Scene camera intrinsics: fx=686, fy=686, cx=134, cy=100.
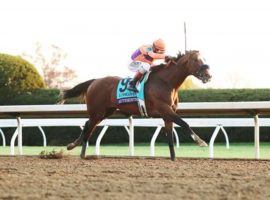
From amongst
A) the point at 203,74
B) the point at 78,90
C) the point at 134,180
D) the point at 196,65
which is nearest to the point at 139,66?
the point at 196,65

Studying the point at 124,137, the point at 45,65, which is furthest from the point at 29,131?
the point at 45,65

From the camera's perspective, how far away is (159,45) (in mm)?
8781

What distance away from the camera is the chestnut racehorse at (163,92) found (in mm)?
8430

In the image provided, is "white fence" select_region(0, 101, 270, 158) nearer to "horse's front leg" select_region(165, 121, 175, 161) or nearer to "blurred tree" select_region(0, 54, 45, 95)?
"horse's front leg" select_region(165, 121, 175, 161)

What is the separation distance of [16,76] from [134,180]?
11227mm

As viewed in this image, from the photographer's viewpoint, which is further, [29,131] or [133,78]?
[29,131]

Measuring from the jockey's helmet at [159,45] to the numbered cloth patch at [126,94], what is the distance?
474 mm

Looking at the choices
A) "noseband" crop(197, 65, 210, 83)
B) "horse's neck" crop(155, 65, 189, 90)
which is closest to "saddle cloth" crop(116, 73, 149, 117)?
"horse's neck" crop(155, 65, 189, 90)

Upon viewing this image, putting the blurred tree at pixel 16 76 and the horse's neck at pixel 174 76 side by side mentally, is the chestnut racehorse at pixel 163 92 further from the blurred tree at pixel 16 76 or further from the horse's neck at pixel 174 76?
the blurred tree at pixel 16 76

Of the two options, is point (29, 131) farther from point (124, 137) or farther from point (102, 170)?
point (102, 170)

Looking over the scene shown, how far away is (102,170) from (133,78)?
2212 mm

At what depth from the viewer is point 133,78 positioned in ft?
29.1

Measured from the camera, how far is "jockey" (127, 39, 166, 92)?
880 centimetres

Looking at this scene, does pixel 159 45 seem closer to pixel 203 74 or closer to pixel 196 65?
pixel 196 65
